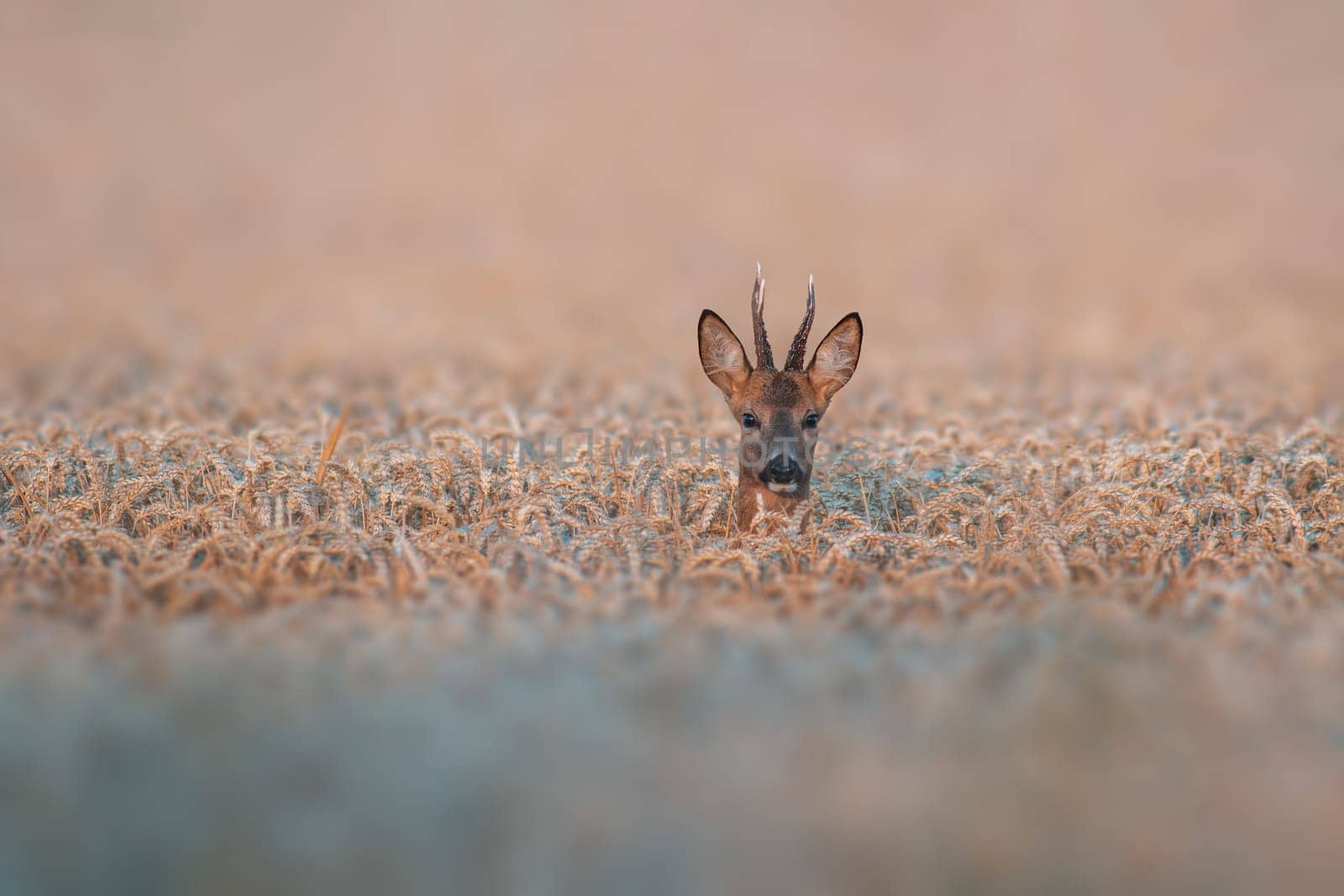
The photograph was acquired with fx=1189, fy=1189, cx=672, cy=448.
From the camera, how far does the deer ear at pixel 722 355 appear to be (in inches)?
293

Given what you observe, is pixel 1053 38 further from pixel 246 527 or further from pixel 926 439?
pixel 246 527

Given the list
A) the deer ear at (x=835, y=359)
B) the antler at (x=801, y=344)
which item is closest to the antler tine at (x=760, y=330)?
the antler at (x=801, y=344)

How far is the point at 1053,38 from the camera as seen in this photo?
1865 inches

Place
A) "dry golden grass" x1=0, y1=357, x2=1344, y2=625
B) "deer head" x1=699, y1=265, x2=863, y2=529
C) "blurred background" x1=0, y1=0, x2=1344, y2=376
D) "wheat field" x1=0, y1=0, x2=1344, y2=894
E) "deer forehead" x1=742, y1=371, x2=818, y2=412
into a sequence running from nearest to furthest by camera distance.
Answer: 1. "wheat field" x1=0, y1=0, x2=1344, y2=894
2. "dry golden grass" x1=0, y1=357, x2=1344, y2=625
3. "deer head" x1=699, y1=265, x2=863, y2=529
4. "deer forehead" x1=742, y1=371, x2=818, y2=412
5. "blurred background" x1=0, y1=0, x2=1344, y2=376

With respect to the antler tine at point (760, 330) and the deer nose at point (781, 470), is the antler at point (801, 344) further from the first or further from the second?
the deer nose at point (781, 470)

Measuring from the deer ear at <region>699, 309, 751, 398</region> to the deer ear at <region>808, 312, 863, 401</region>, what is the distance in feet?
1.42

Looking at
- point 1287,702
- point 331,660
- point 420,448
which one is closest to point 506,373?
point 420,448

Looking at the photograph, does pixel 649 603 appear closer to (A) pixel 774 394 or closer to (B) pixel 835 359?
(A) pixel 774 394

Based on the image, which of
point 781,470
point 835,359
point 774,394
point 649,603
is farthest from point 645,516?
point 835,359

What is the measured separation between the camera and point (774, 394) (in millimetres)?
7258

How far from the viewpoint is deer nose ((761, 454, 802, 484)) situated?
6645 millimetres

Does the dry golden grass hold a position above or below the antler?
below

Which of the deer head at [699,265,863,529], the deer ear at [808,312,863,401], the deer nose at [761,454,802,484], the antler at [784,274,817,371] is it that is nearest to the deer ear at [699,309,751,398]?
the deer head at [699,265,863,529]

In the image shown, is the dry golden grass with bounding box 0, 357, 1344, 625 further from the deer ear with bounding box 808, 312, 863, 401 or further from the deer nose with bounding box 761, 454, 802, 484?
the deer ear with bounding box 808, 312, 863, 401
